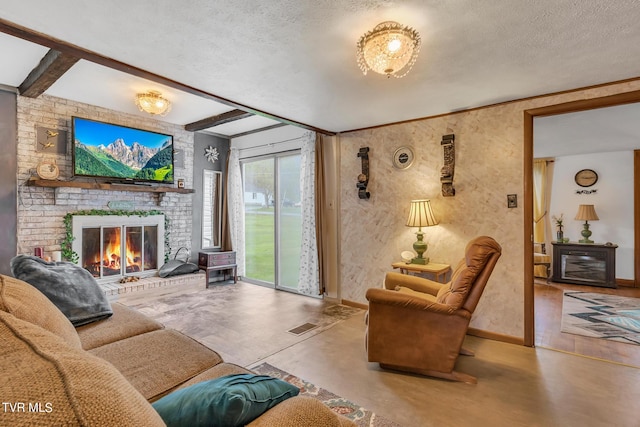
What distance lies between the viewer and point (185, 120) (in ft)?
15.8

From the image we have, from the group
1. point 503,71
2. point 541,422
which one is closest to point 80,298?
point 541,422

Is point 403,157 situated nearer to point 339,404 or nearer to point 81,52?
point 339,404

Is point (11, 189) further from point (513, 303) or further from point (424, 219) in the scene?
point (513, 303)

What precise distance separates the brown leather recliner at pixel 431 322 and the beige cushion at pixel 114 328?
5.23ft

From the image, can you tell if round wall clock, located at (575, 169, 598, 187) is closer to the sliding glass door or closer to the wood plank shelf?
the sliding glass door

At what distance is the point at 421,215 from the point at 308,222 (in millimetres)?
1779

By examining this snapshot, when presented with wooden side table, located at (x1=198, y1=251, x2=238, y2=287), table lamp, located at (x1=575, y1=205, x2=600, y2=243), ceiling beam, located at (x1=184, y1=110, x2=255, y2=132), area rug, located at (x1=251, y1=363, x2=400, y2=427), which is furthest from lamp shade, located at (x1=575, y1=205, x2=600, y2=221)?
wooden side table, located at (x1=198, y1=251, x2=238, y2=287)

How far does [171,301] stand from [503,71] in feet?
15.1

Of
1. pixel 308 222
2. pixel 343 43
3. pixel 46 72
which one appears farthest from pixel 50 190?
pixel 343 43

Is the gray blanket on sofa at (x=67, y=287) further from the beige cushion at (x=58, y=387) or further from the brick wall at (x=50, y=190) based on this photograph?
the brick wall at (x=50, y=190)

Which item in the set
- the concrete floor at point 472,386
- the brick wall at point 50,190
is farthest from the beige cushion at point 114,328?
the brick wall at point 50,190

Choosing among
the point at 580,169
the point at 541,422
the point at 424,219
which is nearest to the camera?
the point at 541,422

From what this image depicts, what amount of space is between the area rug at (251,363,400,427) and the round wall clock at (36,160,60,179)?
3.49 metres

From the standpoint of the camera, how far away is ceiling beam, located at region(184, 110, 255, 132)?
4164 millimetres
